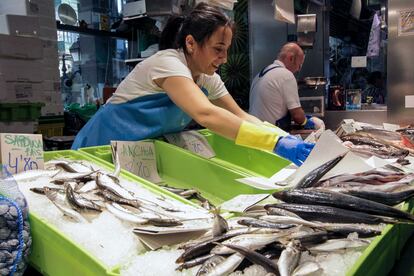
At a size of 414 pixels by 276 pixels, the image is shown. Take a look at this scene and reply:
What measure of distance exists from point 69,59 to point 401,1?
20.3 feet

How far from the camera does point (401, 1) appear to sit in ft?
14.2

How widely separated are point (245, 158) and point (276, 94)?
2267 mm

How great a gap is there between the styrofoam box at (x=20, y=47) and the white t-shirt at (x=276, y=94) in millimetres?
2937

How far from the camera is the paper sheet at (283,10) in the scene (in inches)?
151

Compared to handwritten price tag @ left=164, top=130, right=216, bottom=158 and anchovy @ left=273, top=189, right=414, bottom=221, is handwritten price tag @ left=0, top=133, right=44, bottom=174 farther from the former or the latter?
anchovy @ left=273, top=189, right=414, bottom=221

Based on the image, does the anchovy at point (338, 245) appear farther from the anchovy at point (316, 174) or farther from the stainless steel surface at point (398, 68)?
the stainless steel surface at point (398, 68)

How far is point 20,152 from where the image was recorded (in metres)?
1.53

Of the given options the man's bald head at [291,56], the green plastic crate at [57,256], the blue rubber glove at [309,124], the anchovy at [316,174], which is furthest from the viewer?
the man's bald head at [291,56]

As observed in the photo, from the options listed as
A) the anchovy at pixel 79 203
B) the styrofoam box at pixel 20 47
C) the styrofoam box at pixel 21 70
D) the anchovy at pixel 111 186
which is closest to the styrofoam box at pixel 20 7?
the styrofoam box at pixel 20 47

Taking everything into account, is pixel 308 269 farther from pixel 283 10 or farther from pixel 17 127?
pixel 17 127

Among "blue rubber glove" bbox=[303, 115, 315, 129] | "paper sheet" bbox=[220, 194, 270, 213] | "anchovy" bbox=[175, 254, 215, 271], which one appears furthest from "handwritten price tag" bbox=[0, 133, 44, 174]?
"blue rubber glove" bbox=[303, 115, 315, 129]

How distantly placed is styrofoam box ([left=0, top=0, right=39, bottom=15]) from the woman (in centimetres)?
387

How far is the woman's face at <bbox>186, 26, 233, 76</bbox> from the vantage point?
2.13 meters

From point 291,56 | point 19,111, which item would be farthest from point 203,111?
point 19,111
